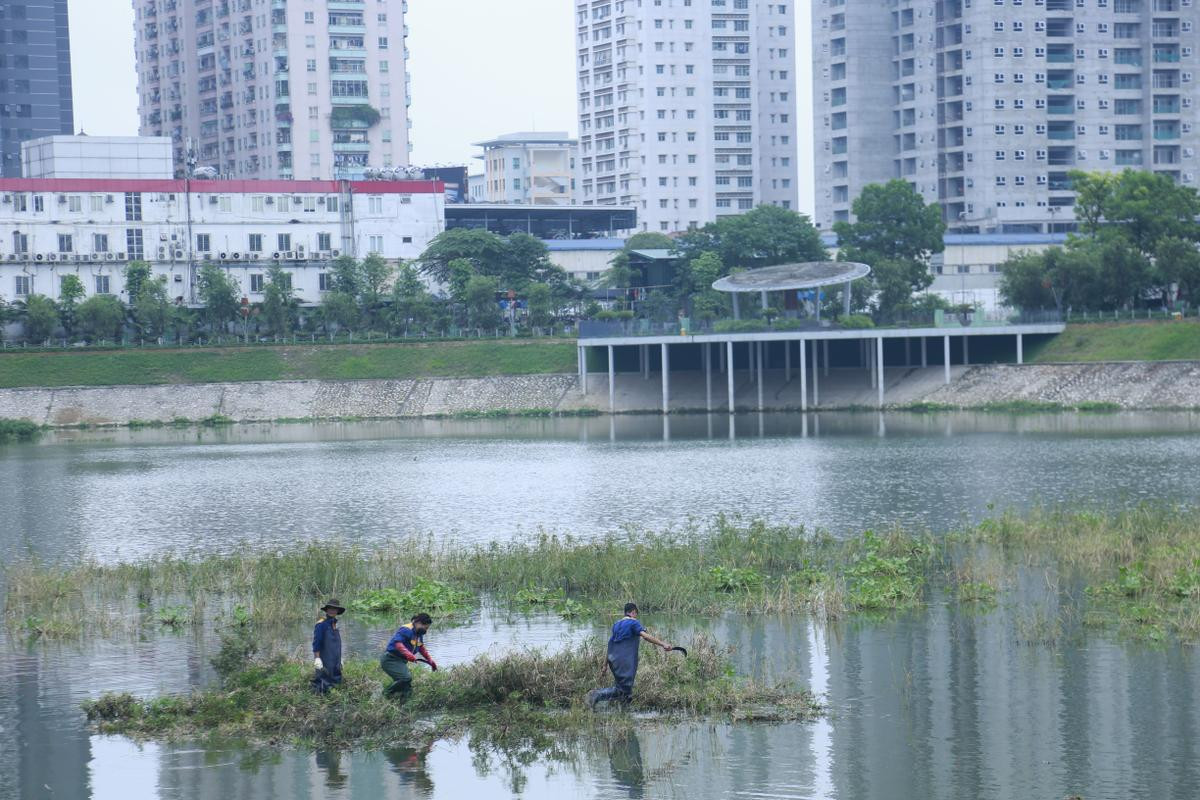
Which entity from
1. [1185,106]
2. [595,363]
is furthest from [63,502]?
[1185,106]

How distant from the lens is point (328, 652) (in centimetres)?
2250

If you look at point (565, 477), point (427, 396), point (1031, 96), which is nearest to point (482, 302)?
point (427, 396)

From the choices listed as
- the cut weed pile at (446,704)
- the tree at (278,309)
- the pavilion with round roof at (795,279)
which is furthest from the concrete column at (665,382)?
the cut weed pile at (446,704)

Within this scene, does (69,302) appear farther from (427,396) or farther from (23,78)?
(23,78)

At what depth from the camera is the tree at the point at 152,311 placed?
341 feet

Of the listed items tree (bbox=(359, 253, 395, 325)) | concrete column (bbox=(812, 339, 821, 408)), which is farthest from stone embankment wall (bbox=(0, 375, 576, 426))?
concrete column (bbox=(812, 339, 821, 408))

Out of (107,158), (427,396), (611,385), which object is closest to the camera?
(611,385)

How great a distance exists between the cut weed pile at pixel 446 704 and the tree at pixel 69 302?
8579 centimetres

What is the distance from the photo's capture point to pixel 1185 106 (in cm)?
14825

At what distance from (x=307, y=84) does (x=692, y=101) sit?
39683mm

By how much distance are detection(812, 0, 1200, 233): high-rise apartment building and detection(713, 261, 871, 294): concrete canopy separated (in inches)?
2059

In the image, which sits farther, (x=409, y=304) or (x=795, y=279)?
(x=409, y=304)

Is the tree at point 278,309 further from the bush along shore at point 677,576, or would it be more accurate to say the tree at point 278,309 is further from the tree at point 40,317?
the bush along shore at point 677,576

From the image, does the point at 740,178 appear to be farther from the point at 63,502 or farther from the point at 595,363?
the point at 63,502
